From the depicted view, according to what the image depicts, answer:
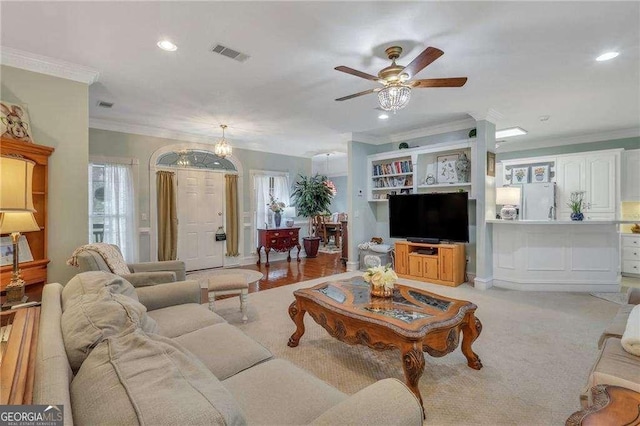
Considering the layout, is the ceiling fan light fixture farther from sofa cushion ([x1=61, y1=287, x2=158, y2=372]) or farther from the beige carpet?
sofa cushion ([x1=61, y1=287, x2=158, y2=372])

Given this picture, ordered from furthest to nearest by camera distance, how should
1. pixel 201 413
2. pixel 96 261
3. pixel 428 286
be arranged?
pixel 428 286
pixel 96 261
pixel 201 413

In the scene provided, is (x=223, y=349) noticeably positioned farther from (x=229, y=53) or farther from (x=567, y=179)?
(x=567, y=179)

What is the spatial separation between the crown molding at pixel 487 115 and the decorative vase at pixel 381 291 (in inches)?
132

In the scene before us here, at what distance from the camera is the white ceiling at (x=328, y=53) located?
2.24 metres

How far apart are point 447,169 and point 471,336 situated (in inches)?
143

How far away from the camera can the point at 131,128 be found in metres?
5.33

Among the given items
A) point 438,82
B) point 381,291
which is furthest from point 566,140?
point 381,291

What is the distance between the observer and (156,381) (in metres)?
0.79

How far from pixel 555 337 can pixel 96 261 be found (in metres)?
4.27

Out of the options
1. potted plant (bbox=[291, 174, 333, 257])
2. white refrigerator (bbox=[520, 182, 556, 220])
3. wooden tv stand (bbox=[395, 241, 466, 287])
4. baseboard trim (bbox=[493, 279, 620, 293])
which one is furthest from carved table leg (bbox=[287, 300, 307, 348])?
white refrigerator (bbox=[520, 182, 556, 220])

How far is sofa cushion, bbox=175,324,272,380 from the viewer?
5.06 ft

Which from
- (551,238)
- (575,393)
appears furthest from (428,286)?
(575,393)

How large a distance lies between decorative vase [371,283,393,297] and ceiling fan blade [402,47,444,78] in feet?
5.86

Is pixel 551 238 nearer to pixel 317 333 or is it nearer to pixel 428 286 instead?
pixel 428 286
